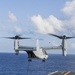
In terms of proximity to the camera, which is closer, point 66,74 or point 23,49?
point 23,49

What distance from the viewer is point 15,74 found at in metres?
188

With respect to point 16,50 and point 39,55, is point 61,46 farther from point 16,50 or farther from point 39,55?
point 16,50

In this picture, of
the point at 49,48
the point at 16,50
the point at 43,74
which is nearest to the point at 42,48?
the point at 49,48

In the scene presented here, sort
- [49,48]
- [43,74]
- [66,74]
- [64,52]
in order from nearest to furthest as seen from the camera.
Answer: [64,52] < [49,48] < [66,74] < [43,74]

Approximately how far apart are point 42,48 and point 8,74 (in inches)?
4477

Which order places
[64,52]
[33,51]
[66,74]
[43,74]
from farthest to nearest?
[43,74] < [66,74] < [33,51] < [64,52]

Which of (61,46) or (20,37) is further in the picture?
(20,37)

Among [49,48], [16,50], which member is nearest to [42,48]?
[49,48]

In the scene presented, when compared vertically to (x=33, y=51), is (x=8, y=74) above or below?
below

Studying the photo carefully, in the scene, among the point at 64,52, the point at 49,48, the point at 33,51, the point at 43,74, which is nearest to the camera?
the point at 64,52

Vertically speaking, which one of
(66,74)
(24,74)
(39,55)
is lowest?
(24,74)

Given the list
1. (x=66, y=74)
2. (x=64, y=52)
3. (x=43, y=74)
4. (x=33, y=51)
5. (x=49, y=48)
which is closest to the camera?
(x=64, y=52)

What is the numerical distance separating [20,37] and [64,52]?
1465 centimetres

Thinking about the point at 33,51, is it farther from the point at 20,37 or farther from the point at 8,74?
the point at 8,74
